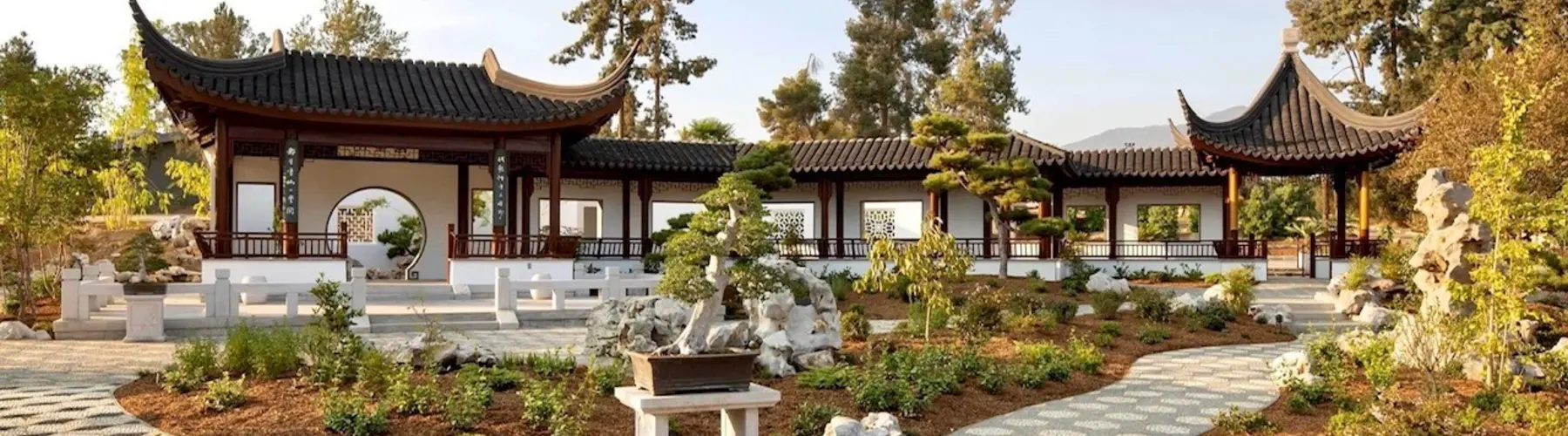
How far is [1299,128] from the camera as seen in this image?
19.9 meters

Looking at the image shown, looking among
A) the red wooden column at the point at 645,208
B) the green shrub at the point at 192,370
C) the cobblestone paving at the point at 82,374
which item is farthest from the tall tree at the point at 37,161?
the red wooden column at the point at 645,208

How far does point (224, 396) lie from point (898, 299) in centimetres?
955

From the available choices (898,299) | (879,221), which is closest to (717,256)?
(898,299)

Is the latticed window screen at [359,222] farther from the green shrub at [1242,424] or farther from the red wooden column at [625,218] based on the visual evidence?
the green shrub at [1242,424]

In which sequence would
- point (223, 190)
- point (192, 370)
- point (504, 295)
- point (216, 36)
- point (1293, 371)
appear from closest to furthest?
point (192, 370) < point (1293, 371) < point (504, 295) < point (223, 190) < point (216, 36)

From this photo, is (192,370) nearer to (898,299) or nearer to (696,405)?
(696,405)

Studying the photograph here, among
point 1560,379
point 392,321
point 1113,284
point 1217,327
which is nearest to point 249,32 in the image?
point 392,321

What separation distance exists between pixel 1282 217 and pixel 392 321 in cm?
2516

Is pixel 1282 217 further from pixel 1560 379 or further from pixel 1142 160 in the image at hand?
pixel 1560 379

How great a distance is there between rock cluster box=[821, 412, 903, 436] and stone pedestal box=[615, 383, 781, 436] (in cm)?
42

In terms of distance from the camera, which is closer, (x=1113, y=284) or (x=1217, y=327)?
(x=1217, y=327)

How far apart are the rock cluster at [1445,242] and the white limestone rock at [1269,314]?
3.54 metres

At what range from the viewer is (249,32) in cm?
3631

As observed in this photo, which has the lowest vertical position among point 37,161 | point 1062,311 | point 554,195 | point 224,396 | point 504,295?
point 224,396
